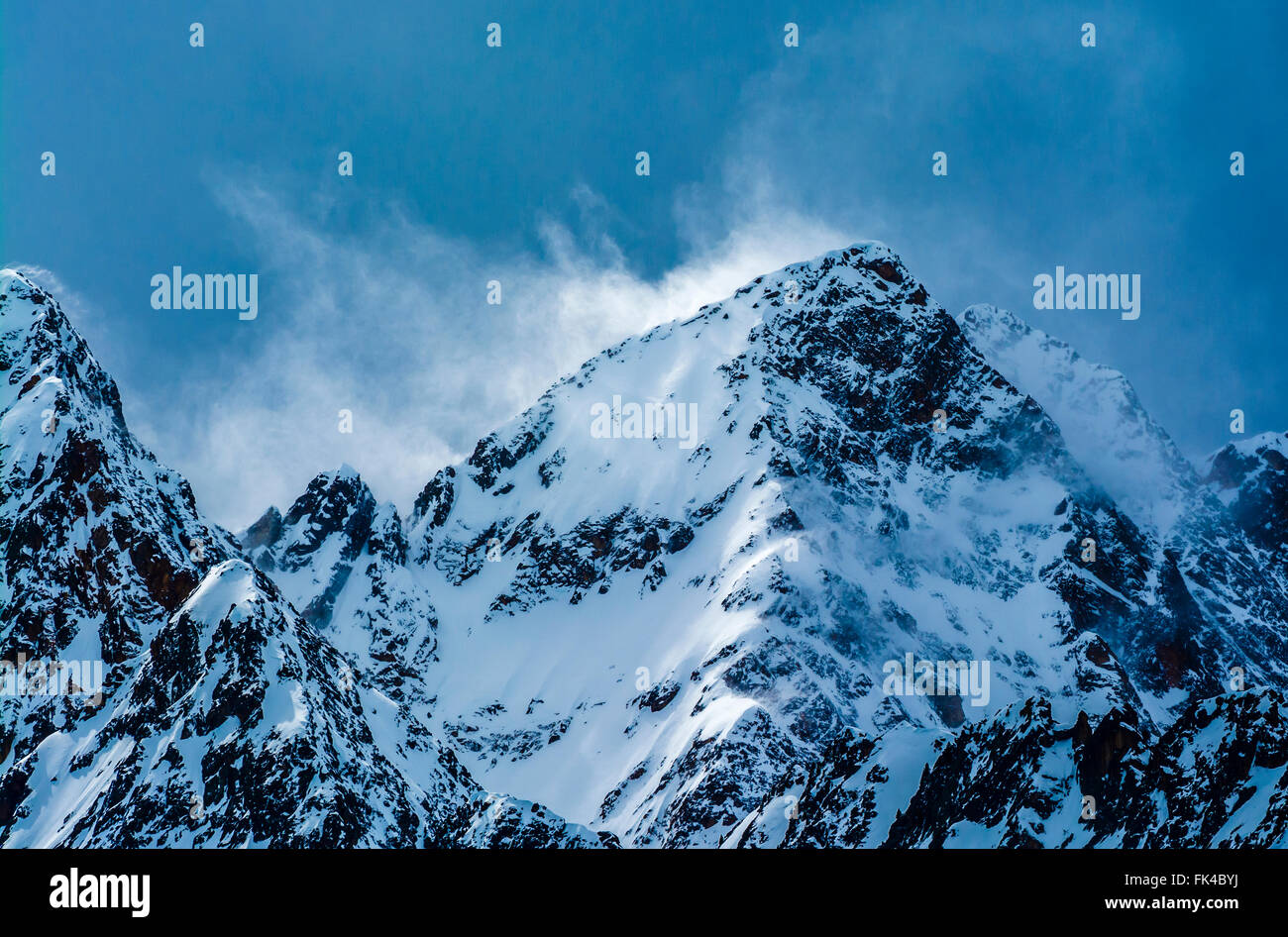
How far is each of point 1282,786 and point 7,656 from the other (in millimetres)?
149888

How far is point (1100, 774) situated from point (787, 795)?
216ft

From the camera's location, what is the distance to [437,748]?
611 feet

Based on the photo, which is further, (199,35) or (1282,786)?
(1282,786)
